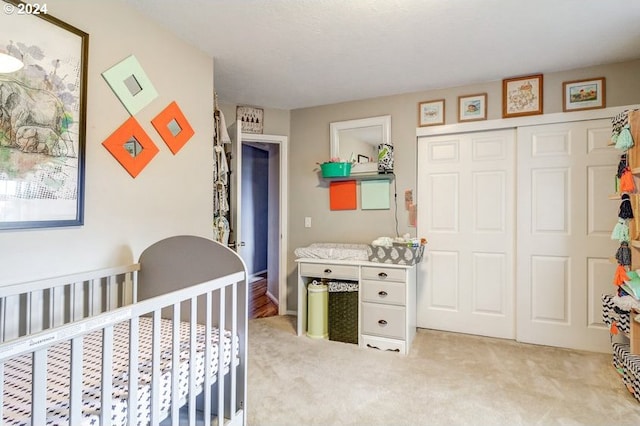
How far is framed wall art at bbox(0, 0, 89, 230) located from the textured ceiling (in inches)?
21.2

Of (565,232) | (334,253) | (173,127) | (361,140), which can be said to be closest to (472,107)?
(361,140)

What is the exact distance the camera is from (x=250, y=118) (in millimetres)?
3398

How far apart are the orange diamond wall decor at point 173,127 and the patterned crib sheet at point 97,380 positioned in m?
1.13

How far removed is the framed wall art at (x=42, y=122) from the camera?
4.23 feet

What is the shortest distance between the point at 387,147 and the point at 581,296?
6.44ft

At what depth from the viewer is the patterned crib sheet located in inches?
36.8

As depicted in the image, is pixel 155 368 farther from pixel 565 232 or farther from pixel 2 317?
pixel 565 232

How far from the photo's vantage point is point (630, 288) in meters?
1.93

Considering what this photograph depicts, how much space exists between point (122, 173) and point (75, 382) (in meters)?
1.20

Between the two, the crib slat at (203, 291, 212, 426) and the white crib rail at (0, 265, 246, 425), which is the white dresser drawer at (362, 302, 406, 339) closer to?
the white crib rail at (0, 265, 246, 425)

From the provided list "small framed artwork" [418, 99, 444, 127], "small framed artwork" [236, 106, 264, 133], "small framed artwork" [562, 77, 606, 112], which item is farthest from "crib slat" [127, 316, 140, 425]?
"small framed artwork" [562, 77, 606, 112]

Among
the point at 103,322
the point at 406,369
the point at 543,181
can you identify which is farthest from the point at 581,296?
the point at 103,322

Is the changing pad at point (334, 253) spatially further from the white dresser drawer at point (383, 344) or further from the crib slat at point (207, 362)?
the crib slat at point (207, 362)

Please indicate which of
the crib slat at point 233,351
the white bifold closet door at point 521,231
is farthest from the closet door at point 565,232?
the crib slat at point 233,351
